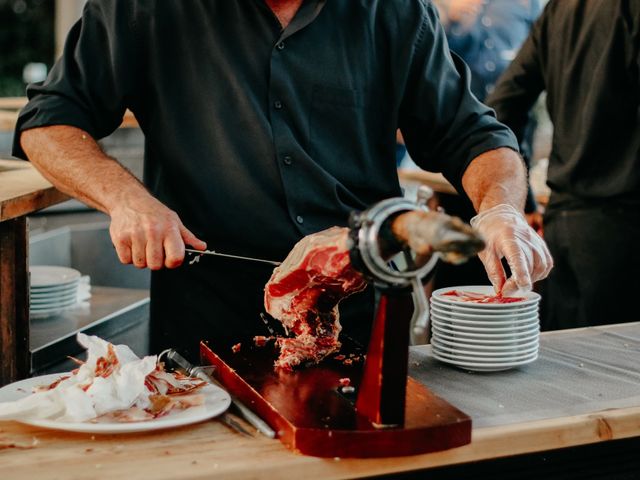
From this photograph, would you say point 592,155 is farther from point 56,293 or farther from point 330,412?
point 330,412

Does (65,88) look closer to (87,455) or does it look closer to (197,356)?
(197,356)

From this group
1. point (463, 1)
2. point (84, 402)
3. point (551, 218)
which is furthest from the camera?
point (463, 1)

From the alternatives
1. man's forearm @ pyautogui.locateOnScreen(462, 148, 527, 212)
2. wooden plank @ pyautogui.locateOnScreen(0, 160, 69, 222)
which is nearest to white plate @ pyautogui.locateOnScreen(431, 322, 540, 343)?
man's forearm @ pyautogui.locateOnScreen(462, 148, 527, 212)

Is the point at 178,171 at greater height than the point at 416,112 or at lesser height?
lesser

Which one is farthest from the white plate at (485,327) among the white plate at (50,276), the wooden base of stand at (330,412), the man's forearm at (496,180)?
the white plate at (50,276)

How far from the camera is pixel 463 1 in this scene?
621 centimetres

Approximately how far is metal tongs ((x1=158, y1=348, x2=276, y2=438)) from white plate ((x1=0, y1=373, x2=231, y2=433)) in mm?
22

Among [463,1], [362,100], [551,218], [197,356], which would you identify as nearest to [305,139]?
[362,100]

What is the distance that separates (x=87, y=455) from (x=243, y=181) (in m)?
1.15

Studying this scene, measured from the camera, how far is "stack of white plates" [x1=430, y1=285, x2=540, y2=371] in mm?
2115

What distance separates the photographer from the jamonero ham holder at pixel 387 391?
165cm

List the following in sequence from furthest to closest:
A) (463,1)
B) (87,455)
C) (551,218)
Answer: (463,1), (551,218), (87,455)

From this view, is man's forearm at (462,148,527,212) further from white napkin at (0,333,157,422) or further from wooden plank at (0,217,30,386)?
wooden plank at (0,217,30,386)

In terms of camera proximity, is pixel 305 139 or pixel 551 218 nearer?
pixel 305 139
